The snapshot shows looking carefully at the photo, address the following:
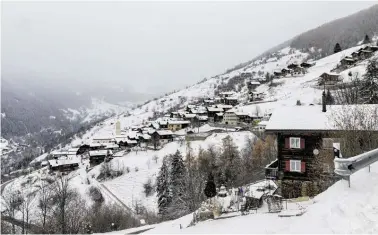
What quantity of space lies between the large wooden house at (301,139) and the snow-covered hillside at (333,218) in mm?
12054

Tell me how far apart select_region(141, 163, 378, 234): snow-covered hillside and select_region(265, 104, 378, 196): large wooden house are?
12.1 meters

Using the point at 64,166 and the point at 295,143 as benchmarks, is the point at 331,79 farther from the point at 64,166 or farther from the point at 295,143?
Answer: the point at 64,166

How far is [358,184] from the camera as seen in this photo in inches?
435

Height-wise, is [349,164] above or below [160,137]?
above

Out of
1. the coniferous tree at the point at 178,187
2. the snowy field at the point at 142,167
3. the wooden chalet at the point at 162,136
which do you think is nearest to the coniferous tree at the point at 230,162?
the snowy field at the point at 142,167

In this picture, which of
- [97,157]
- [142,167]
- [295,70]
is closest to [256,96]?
[295,70]

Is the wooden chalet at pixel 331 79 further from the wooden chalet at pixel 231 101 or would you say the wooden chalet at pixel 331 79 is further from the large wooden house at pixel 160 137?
the large wooden house at pixel 160 137

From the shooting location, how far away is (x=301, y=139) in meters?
25.8

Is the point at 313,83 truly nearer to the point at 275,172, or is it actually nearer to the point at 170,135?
the point at 170,135

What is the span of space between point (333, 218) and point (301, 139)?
17.4 metres

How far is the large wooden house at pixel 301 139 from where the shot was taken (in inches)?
972

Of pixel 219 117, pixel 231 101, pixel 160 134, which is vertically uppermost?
pixel 231 101

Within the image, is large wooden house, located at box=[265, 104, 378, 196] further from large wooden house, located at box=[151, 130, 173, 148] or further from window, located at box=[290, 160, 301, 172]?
large wooden house, located at box=[151, 130, 173, 148]

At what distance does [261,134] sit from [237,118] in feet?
66.5
